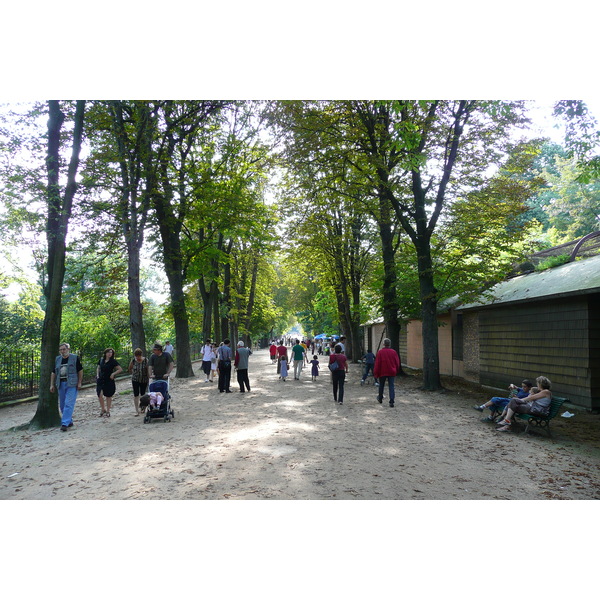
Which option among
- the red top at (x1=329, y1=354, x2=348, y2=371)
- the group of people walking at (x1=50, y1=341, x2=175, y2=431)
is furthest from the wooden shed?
the group of people walking at (x1=50, y1=341, x2=175, y2=431)

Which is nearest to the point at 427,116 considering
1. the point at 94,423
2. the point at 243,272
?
the point at 94,423

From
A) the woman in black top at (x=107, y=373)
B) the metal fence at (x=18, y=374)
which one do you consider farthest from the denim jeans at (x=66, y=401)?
the metal fence at (x=18, y=374)

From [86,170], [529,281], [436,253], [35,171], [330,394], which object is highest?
[86,170]

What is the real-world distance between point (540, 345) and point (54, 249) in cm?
1371

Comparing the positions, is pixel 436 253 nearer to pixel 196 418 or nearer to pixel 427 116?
pixel 427 116

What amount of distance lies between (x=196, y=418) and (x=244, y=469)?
470 centimetres

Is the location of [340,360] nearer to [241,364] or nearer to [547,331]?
[241,364]

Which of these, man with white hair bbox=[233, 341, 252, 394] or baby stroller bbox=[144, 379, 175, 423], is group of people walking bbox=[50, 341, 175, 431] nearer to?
baby stroller bbox=[144, 379, 175, 423]

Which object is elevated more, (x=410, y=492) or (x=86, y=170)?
(x=86, y=170)

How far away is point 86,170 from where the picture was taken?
44.9 feet

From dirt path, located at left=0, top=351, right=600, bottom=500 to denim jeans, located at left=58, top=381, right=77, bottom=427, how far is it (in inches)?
13.0

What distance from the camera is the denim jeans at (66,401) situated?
9.54m

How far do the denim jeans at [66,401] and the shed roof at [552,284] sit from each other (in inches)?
481

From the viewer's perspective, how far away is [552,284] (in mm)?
12242
